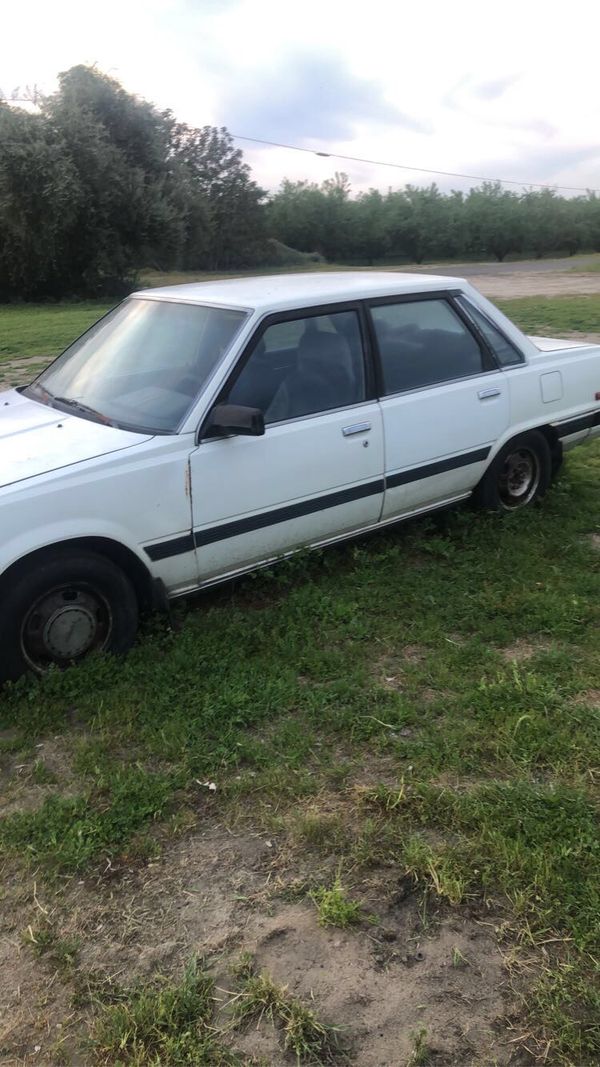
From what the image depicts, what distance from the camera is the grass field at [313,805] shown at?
6.57 ft

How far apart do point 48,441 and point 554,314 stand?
558 inches

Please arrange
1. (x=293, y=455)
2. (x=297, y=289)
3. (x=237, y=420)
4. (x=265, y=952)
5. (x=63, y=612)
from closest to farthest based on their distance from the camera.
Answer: (x=265, y=952), (x=63, y=612), (x=237, y=420), (x=293, y=455), (x=297, y=289)

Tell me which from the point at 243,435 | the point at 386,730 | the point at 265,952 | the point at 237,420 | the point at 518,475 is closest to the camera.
→ the point at 265,952

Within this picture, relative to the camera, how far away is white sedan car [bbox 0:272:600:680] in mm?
3311

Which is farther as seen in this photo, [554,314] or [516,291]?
[516,291]

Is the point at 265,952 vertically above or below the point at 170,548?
below

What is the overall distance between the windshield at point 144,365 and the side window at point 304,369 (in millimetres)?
186

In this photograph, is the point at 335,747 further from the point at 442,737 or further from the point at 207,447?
the point at 207,447

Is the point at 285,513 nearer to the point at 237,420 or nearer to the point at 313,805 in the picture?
the point at 237,420

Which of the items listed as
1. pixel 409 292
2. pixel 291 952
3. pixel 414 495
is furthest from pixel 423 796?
pixel 409 292

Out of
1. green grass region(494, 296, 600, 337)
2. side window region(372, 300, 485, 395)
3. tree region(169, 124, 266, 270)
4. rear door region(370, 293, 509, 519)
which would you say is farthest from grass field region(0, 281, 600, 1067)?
tree region(169, 124, 266, 270)

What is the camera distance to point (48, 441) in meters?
3.54

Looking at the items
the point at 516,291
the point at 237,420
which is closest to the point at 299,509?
the point at 237,420

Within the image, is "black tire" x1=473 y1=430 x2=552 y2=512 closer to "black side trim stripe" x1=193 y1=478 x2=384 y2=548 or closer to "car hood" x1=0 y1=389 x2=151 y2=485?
"black side trim stripe" x1=193 y1=478 x2=384 y2=548
